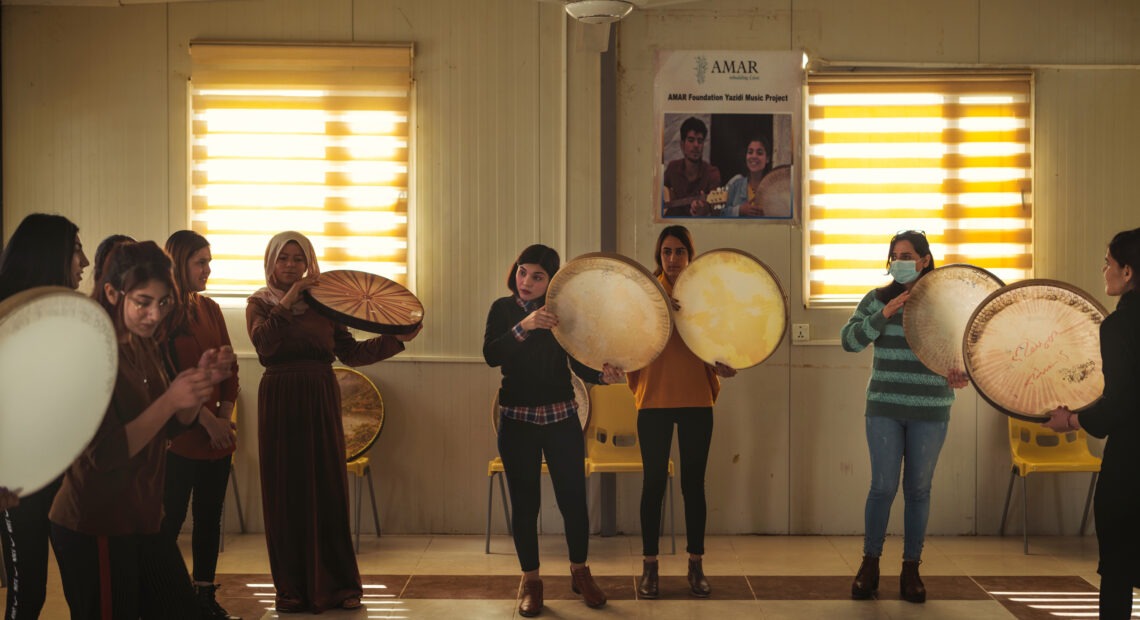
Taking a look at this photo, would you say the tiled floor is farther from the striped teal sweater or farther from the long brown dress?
the striped teal sweater

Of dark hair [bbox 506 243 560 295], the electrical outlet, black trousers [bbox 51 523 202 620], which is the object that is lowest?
black trousers [bbox 51 523 202 620]

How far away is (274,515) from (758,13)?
3334 mm

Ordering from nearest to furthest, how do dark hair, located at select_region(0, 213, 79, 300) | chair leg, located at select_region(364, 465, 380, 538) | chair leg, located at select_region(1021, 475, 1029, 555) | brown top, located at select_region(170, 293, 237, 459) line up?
dark hair, located at select_region(0, 213, 79, 300) < brown top, located at select_region(170, 293, 237, 459) < chair leg, located at select_region(1021, 475, 1029, 555) < chair leg, located at select_region(364, 465, 380, 538)

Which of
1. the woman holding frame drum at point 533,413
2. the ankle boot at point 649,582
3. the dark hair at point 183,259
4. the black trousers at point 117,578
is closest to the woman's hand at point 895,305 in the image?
the woman holding frame drum at point 533,413

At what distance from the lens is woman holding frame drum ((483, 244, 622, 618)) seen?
3787 mm

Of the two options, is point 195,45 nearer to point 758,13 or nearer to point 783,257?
point 758,13

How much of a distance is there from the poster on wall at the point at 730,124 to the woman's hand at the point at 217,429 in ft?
8.00

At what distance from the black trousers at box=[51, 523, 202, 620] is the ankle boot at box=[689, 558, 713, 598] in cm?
218

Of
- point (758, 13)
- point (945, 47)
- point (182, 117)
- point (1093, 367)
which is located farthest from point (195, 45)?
point (1093, 367)

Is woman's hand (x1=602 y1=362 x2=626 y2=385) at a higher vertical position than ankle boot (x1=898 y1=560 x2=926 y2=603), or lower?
higher

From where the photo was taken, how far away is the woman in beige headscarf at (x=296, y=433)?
3.77m

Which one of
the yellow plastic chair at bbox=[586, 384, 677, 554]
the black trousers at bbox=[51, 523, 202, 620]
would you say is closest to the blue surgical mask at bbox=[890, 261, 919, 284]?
the yellow plastic chair at bbox=[586, 384, 677, 554]

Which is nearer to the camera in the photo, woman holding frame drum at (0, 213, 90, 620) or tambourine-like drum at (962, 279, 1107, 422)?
woman holding frame drum at (0, 213, 90, 620)

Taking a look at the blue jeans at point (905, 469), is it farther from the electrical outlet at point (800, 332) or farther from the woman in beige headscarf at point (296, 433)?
the woman in beige headscarf at point (296, 433)
